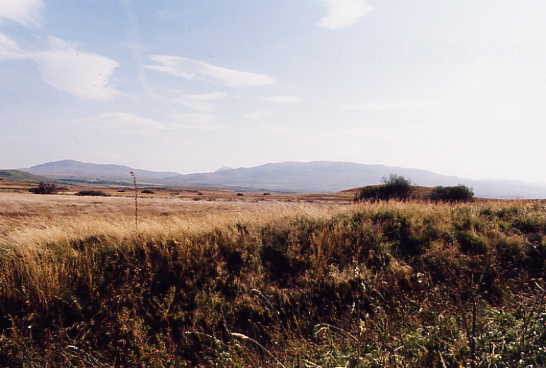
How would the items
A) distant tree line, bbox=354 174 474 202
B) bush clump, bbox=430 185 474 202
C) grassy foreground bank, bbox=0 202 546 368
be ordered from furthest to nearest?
distant tree line, bbox=354 174 474 202 < bush clump, bbox=430 185 474 202 < grassy foreground bank, bbox=0 202 546 368

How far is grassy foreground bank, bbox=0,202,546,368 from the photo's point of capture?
3.48 metres

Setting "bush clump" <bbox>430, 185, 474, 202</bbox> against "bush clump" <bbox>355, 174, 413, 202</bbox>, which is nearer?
"bush clump" <bbox>430, 185, 474, 202</bbox>

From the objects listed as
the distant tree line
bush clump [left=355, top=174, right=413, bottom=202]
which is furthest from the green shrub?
bush clump [left=355, top=174, right=413, bottom=202]

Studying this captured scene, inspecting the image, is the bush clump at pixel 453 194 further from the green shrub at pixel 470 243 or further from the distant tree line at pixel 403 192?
the green shrub at pixel 470 243

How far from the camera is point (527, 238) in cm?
769

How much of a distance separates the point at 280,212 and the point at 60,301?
584 cm

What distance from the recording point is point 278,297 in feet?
17.3

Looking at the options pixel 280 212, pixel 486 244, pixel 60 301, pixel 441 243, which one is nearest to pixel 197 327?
pixel 60 301

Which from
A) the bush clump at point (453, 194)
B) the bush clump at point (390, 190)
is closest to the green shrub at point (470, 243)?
the bush clump at point (453, 194)

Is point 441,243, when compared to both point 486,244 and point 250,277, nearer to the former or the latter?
point 486,244

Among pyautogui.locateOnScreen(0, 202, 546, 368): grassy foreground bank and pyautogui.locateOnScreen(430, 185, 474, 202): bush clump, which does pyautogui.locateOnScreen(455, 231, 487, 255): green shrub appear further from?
pyautogui.locateOnScreen(430, 185, 474, 202): bush clump

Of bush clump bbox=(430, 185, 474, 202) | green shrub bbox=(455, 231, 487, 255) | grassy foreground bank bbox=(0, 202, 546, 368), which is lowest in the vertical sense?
grassy foreground bank bbox=(0, 202, 546, 368)

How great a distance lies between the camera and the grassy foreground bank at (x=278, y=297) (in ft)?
11.4

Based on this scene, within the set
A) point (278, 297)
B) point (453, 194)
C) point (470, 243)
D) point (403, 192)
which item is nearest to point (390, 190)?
point (403, 192)
